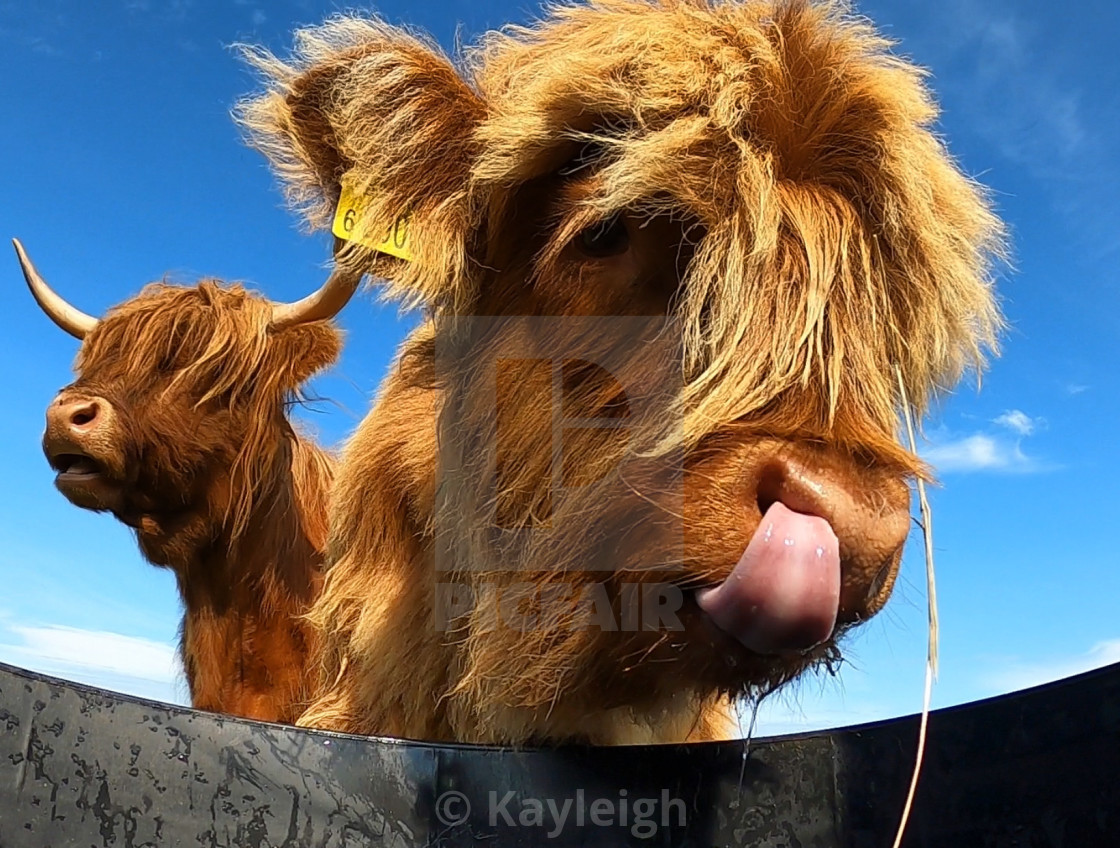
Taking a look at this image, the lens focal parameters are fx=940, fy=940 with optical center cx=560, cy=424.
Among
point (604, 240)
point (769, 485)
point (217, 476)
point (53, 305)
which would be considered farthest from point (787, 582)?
point (53, 305)

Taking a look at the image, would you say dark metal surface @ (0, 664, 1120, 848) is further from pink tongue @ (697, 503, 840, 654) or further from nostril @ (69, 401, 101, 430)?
nostril @ (69, 401, 101, 430)

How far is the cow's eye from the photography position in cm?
167

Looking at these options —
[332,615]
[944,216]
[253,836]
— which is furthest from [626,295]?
[332,615]

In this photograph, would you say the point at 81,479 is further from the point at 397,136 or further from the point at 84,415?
the point at 397,136

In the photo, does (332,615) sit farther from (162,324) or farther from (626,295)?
(162,324)

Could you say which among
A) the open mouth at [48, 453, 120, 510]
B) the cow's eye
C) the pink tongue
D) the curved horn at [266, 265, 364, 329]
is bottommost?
the pink tongue

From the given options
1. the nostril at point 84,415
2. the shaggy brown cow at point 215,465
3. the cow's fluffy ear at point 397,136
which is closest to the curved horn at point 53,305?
the shaggy brown cow at point 215,465

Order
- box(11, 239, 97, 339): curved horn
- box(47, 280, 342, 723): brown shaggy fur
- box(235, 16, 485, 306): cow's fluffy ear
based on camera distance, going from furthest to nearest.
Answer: box(11, 239, 97, 339): curved horn < box(47, 280, 342, 723): brown shaggy fur < box(235, 16, 485, 306): cow's fluffy ear

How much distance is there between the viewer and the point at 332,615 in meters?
2.47

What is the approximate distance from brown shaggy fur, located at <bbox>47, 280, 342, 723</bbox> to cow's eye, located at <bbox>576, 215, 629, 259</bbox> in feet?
7.69

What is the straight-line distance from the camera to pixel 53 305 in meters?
4.46

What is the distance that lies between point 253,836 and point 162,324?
299cm

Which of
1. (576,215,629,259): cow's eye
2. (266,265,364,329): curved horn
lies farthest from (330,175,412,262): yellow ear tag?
(266,265,364,329): curved horn

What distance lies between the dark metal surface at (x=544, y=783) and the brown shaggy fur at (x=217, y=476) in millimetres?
2135
